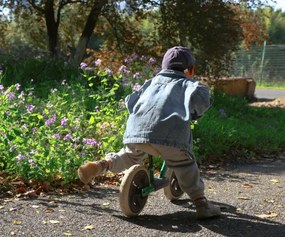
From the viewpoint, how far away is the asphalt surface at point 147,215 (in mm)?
3869

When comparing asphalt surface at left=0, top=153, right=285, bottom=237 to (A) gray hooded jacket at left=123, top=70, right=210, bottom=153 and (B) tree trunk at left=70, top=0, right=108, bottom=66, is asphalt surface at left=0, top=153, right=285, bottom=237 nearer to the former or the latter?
(A) gray hooded jacket at left=123, top=70, right=210, bottom=153

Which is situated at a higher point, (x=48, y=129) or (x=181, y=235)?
(x=48, y=129)

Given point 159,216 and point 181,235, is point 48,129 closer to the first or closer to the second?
point 159,216

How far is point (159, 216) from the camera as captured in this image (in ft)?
14.1

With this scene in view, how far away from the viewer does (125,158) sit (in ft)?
14.1

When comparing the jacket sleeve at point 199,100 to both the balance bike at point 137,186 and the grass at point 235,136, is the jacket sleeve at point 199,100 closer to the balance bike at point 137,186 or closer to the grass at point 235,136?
the balance bike at point 137,186

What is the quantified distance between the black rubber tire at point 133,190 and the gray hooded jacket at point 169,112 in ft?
0.82

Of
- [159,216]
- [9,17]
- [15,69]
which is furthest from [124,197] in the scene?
[9,17]

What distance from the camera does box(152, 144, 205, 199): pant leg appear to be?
4.00 metres

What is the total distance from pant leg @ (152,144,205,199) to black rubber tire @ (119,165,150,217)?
0.24 metres

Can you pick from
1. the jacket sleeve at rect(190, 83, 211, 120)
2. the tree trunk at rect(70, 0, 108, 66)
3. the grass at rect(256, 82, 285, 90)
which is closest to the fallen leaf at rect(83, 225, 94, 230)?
the jacket sleeve at rect(190, 83, 211, 120)

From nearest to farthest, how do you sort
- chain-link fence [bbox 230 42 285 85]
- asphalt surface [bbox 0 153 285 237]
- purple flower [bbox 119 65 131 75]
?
asphalt surface [bbox 0 153 285 237]
purple flower [bbox 119 65 131 75]
chain-link fence [bbox 230 42 285 85]

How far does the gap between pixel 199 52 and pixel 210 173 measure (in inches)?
228

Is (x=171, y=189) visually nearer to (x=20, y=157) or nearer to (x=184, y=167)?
(x=184, y=167)
